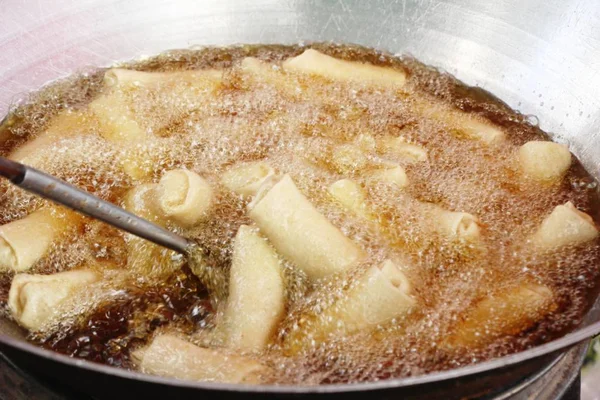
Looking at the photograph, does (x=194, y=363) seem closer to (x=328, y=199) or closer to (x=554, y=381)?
(x=328, y=199)

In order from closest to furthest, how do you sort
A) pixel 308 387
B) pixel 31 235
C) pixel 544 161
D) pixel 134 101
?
pixel 308 387
pixel 31 235
pixel 544 161
pixel 134 101

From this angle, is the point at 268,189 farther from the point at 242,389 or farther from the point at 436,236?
the point at 242,389

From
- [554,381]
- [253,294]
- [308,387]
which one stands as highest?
[308,387]

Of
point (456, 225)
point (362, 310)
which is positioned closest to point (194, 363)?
point (362, 310)

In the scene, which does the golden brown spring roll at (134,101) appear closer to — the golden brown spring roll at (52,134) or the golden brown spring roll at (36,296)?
the golden brown spring roll at (52,134)

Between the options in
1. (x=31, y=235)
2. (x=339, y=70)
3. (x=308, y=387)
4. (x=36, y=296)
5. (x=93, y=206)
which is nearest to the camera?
(x=308, y=387)

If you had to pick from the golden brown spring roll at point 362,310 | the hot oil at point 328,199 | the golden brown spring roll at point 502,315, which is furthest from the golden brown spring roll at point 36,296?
the golden brown spring roll at point 502,315

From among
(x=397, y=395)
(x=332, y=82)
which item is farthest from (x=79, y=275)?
(x=332, y=82)
